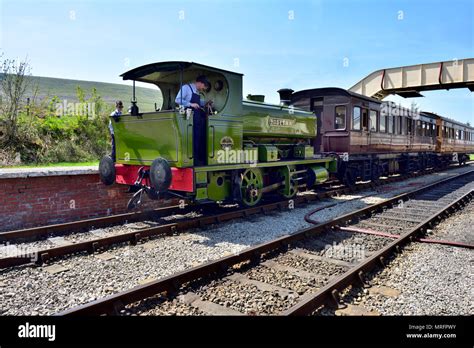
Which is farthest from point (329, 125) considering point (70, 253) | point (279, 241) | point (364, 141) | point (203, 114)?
point (70, 253)

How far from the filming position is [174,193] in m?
6.55

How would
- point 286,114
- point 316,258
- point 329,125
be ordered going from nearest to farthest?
point 316,258 → point 286,114 → point 329,125

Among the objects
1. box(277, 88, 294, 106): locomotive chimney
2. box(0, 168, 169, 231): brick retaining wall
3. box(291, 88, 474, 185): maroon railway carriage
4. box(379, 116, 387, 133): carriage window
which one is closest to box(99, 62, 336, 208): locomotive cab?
box(0, 168, 169, 231): brick retaining wall

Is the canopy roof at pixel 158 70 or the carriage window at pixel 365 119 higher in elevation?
the canopy roof at pixel 158 70

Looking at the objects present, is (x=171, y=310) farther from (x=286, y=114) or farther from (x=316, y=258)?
(x=286, y=114)

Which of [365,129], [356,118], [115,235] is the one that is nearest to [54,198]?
[115,235]

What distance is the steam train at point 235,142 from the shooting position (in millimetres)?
6281

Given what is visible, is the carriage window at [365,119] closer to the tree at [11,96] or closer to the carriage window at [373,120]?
the carriage window at [373,120]

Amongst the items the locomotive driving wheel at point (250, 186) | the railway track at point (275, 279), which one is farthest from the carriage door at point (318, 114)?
the railway track at point (275, 279)

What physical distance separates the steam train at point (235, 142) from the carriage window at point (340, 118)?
34 millimetres

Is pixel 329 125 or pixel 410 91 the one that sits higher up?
pixel 410 91

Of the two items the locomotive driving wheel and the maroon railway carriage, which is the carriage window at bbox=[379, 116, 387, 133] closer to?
the maroon railway carriage

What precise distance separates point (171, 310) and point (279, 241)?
230cm

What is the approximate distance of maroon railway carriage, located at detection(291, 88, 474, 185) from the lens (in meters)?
11.9
